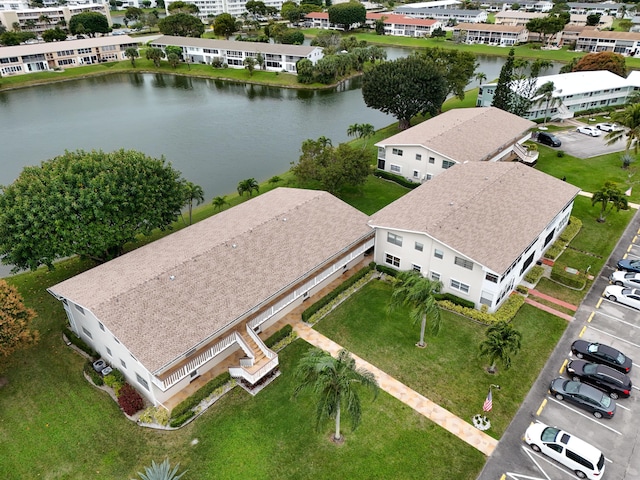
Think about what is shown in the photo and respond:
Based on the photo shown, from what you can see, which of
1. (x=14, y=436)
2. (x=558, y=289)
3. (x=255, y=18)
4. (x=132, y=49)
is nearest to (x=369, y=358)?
(x=558, y=289)

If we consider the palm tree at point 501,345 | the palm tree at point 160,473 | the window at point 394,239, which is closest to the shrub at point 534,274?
the window at point 394,239

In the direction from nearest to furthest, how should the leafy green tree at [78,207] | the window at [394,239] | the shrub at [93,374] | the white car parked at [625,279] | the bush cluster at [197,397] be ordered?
the bush cluster at [197,397]
the shrub at [93,374]
the leafy green tree at [78,207]
the white car parked at [625,279]
the window at [394,239]

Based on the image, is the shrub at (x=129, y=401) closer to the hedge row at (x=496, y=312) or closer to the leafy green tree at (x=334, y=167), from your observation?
the hedge row at (x=496, y=312)

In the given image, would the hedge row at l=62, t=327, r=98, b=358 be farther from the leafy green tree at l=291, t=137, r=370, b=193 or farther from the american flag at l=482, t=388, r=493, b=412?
the leafy green tree at l=291, t=137, r=370, b=193

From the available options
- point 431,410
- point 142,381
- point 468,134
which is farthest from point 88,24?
point 431,410

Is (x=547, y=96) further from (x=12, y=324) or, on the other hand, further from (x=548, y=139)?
(x=12, y=324)

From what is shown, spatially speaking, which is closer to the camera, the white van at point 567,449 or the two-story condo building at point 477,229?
the white van at point 567,449

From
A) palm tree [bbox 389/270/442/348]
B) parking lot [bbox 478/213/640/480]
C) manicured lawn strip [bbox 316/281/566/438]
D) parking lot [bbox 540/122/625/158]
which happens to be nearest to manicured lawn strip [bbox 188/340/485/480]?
parking lot [bbox 478/213/640/480]
